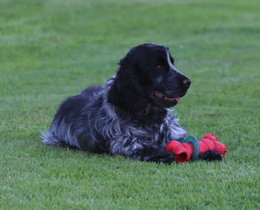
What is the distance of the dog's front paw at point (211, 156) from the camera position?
25.3 ft

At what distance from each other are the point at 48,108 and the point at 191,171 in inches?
210

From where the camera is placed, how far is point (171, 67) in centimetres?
797

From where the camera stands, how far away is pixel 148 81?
316 inches

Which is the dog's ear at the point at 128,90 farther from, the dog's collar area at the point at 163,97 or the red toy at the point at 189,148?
the red toy at the point at 189,148

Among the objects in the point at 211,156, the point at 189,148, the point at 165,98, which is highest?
the point at 165,98

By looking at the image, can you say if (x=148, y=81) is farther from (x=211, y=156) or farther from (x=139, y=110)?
(x=211, y=156)

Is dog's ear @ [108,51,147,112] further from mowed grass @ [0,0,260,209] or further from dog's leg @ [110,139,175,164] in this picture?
mowed grass @ [0,0,260,209]

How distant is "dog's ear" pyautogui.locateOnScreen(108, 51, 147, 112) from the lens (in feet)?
26.3

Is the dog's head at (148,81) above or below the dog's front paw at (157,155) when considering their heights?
above

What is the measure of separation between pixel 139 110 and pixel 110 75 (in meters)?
8.65

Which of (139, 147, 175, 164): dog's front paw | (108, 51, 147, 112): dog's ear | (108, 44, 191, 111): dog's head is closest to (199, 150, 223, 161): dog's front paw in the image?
(139, 147, 175, 164): dog's front paw

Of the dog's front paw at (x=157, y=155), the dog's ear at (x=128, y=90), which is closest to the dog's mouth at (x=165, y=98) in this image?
the dog's ear at (x=128, y=90)

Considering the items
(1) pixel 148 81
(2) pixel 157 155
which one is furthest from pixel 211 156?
(1) pixel 148 81

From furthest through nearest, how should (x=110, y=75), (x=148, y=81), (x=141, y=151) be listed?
(x=110, y=75) → (x=148, y=81) → (x=141, y=151)
